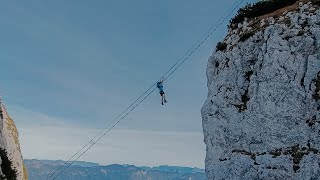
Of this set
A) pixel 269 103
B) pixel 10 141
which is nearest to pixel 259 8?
pixel 269 103

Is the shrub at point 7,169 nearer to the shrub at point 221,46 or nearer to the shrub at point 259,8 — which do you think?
the shrub at point 221,46

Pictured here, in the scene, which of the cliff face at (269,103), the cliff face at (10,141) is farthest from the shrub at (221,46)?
the cliff face at (10,141)

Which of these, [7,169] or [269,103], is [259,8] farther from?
[7,169]

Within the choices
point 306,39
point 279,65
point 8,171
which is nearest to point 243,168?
point 279,65

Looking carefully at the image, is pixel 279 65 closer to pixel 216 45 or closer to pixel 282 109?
pixel 282 109

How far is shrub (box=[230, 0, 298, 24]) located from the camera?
135 feet

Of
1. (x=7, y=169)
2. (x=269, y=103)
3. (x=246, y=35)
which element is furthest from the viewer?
(x=7, y=169)

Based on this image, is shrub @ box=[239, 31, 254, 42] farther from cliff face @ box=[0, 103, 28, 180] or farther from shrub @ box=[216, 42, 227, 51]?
cliff face @ box=[0, 103, 28, 180]

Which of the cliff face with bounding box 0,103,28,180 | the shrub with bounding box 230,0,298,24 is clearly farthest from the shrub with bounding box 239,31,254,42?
the cliff face with bounding box 0,103,28,180

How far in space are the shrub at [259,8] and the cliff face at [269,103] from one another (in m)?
1.65

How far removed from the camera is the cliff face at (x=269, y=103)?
32.2 m

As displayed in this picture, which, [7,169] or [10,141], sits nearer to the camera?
[7,169]

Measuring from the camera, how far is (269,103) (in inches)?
1379

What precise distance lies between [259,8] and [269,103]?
1248cm
